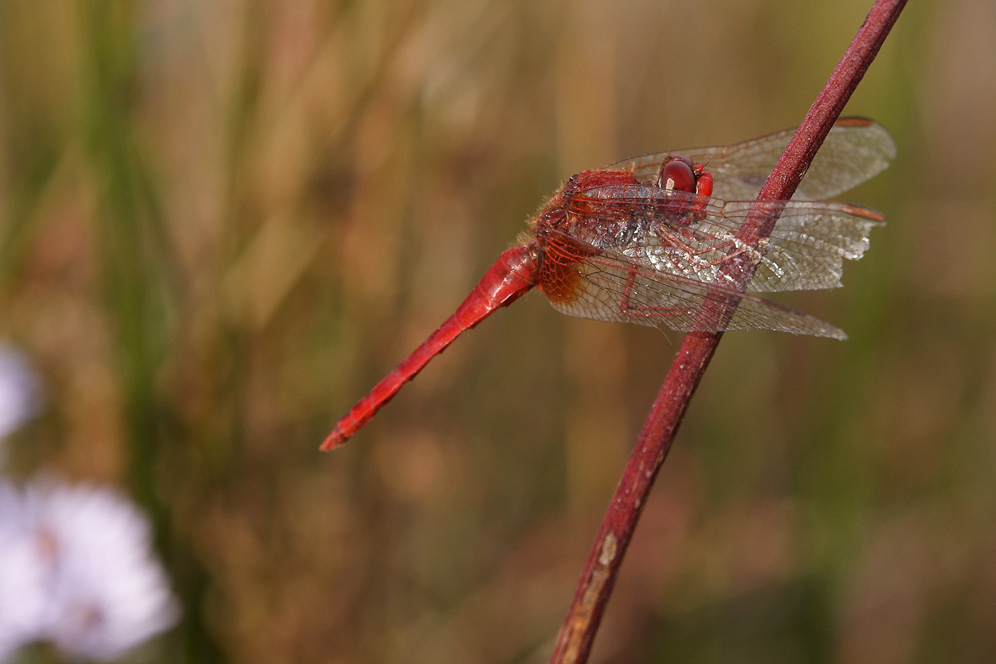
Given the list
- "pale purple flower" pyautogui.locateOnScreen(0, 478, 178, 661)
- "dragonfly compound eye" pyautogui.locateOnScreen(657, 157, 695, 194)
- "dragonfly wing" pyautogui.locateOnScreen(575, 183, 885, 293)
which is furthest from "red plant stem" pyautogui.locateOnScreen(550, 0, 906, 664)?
"pale purple flower" pyautogui.locateOnScreen(0, 478, 178, 661)

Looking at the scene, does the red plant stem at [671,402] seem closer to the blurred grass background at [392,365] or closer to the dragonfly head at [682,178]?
the dragonfly head at [682,178]

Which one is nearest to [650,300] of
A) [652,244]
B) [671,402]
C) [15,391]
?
[652,244]

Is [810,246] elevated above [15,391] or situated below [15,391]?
above

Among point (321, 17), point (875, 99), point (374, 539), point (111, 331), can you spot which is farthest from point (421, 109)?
point (875, 99)

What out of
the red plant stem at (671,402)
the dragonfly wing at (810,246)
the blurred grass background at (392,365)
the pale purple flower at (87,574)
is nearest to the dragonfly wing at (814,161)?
the dragonfly wing at (810,246)

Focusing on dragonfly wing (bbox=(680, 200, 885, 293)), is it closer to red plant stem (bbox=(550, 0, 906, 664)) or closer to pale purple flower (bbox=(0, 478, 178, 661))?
red plant stem (bbox=(550, 0, 906, 664))

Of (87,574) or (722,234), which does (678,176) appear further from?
(87,574)
